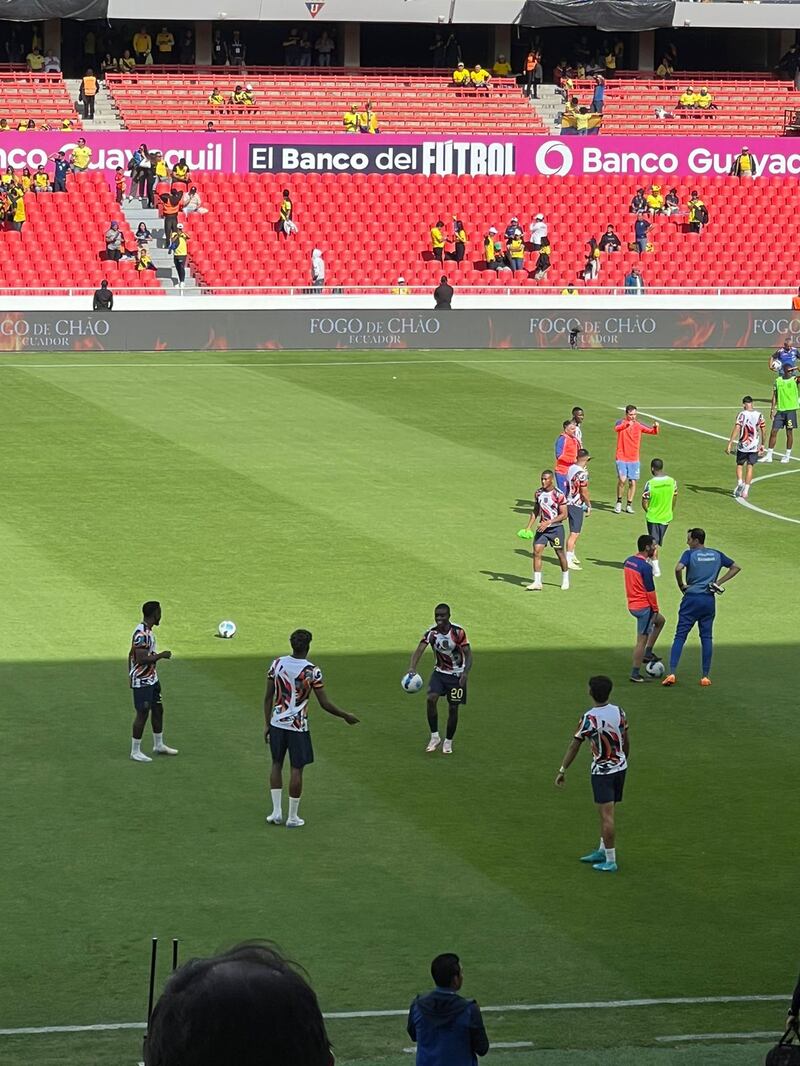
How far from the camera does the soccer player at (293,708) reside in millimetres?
15352

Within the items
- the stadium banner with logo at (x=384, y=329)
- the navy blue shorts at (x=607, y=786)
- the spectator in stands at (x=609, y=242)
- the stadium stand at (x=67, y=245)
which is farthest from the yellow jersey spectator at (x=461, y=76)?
the navy blue shorts at (x=607, y=786)

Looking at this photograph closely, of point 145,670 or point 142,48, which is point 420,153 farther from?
point 145,670

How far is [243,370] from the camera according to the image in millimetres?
45375

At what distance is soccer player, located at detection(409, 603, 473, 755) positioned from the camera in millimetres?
17656

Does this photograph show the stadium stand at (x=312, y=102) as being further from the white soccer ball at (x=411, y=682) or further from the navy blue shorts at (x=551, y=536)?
the white soccer ball at (x=411, y=682)

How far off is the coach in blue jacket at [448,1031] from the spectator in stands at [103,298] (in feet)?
135

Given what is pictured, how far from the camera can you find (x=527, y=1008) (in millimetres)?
12055

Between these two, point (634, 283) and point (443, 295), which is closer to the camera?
point (443, 295)

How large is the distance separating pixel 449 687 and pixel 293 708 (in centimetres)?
287

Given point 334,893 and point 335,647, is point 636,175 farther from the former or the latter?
point 334,893

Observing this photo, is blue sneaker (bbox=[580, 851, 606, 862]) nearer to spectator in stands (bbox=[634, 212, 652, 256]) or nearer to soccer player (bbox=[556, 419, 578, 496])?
soccer player (bbox=[556, 419, 578, 496])

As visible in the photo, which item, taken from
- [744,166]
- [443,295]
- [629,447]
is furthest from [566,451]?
[744,166]

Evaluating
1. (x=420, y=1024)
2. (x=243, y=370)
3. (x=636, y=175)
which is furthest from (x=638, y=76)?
(x=420, y=1024)

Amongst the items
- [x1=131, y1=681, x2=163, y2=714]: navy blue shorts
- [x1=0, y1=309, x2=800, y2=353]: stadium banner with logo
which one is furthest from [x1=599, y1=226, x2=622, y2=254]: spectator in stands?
[x1=131, y1=681, x2=163, y2=714]: navy blue shorts
